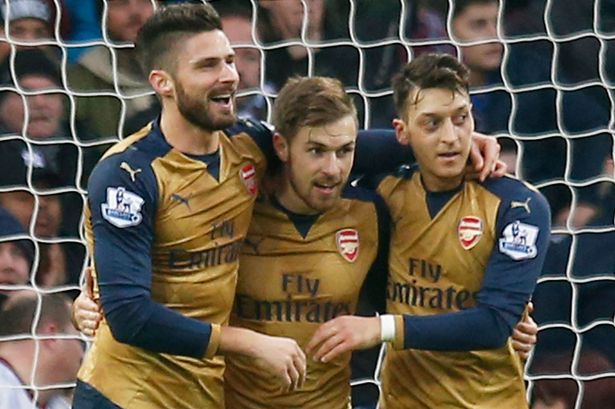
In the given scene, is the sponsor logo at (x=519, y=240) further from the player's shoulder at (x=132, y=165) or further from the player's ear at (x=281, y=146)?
the player's shoulder at (x=132, y=165)

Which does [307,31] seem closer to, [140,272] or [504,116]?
[504,116]

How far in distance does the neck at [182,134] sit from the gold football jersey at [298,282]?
0.55 ft

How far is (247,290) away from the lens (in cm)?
247

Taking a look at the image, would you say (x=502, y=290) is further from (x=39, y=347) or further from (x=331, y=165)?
(x=39, y=347)

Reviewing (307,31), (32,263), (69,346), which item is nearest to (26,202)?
(32,263)

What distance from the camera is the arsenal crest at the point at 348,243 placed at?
97.3 inches

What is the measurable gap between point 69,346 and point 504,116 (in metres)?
1.14

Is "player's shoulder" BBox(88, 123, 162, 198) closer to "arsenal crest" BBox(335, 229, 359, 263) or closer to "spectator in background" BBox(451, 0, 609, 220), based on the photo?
"arsenal crest" BBox(335, 229, 359, 263)

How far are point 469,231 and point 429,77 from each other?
0.27 metres

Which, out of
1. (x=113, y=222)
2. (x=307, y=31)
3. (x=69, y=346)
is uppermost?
(x=307, y=31)

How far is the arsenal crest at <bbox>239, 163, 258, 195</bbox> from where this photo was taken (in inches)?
95.4

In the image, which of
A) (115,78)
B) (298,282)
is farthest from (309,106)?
(115,78)

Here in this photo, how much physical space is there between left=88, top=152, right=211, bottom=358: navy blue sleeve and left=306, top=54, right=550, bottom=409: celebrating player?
9.2 inches

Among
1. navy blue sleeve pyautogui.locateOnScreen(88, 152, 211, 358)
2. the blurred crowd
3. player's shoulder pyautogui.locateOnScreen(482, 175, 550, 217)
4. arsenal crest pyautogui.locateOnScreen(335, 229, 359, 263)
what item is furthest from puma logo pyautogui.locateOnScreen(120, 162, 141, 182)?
the blurred crowd
